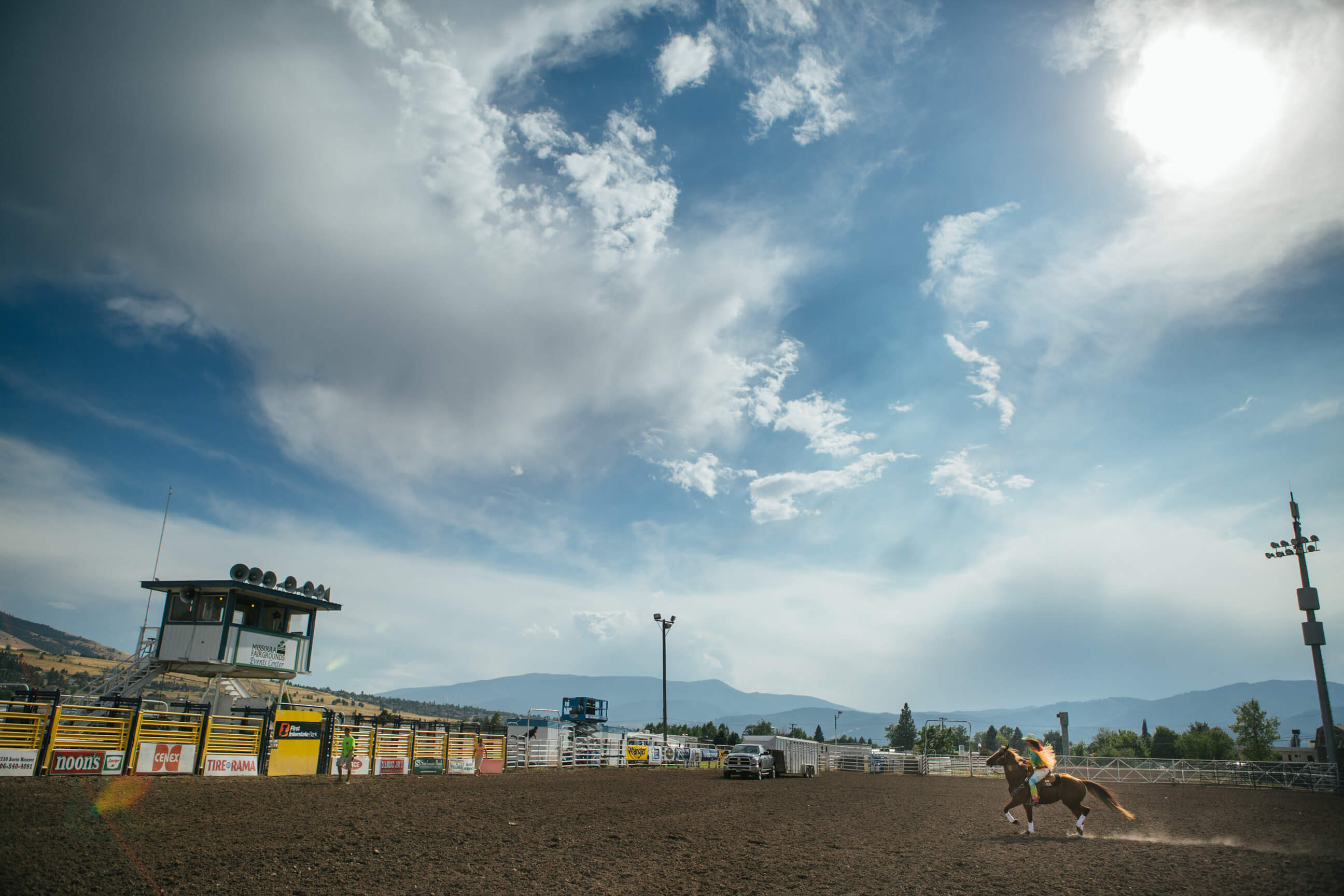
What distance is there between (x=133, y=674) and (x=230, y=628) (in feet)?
11.5

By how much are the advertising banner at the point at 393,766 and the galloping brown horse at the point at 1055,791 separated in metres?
20.9

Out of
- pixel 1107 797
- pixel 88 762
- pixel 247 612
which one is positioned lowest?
pixel 88 762

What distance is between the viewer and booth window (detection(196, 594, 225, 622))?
27.1 metres

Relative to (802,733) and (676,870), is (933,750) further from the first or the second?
(676,870)

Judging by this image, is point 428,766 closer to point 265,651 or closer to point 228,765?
point 228,765

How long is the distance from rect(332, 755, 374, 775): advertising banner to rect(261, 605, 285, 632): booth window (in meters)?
8.42

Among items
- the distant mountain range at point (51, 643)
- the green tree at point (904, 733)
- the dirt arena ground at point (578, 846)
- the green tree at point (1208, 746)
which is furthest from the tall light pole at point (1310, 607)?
the green tree at point (904, 733)

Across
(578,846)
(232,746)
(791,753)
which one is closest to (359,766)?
(232,746)

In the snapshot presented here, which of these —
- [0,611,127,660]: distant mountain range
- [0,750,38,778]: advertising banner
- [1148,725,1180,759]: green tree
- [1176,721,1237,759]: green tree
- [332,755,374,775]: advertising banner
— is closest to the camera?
[0,750,38,778]: advertising banner

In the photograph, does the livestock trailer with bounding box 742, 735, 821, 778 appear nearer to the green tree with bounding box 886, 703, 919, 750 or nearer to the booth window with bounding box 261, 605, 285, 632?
the booth window with bounding box 261, 605, 285, 632

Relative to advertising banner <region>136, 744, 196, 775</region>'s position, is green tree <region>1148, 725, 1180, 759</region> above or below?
below

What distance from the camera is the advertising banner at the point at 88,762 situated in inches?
608

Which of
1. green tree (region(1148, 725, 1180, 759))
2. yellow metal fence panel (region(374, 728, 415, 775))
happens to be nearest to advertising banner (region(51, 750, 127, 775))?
yellow metal fence panel (region(374, 728, 415, 775))

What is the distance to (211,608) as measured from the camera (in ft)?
89.7
